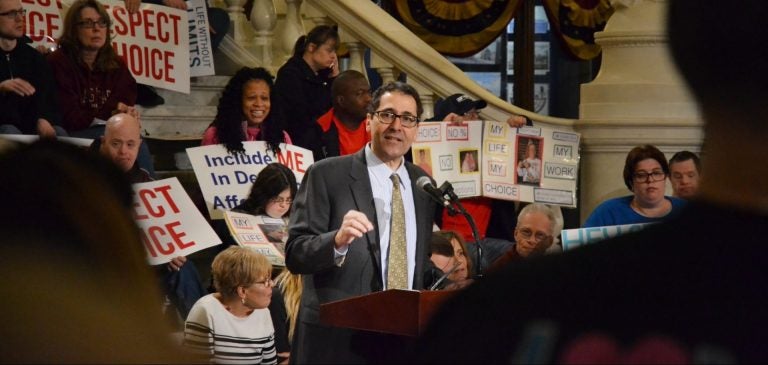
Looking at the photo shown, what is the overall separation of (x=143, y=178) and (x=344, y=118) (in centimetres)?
152

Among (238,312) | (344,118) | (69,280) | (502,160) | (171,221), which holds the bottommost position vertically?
(238,312)

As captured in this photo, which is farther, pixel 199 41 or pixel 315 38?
pixel 199 41

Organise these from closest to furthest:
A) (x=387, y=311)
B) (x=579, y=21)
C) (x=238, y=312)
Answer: (x=387, y=311) → (x=238, y=312) → (x=579, y=21)

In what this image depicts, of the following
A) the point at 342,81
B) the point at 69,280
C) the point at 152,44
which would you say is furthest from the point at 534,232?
the point at 69,280

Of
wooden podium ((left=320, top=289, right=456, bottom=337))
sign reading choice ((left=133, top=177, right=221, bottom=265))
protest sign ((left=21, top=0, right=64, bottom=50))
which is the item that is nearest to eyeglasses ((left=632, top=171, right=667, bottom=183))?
sign reading choice ((left=133, top=177, right=221, bottom=265))

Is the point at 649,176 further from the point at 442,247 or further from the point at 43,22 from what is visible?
the point at 43,22

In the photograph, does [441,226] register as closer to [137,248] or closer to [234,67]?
[234,67]

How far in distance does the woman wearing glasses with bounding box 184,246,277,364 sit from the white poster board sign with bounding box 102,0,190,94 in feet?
7.60

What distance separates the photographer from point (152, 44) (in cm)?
805

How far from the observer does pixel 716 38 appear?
1311 millimetres

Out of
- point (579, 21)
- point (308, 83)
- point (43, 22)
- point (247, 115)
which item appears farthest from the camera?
point (579, 21)

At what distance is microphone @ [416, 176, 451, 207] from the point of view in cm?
505

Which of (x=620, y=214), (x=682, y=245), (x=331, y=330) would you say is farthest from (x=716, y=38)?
(x=620, y=214)

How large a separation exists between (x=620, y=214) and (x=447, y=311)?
20.3 feet
